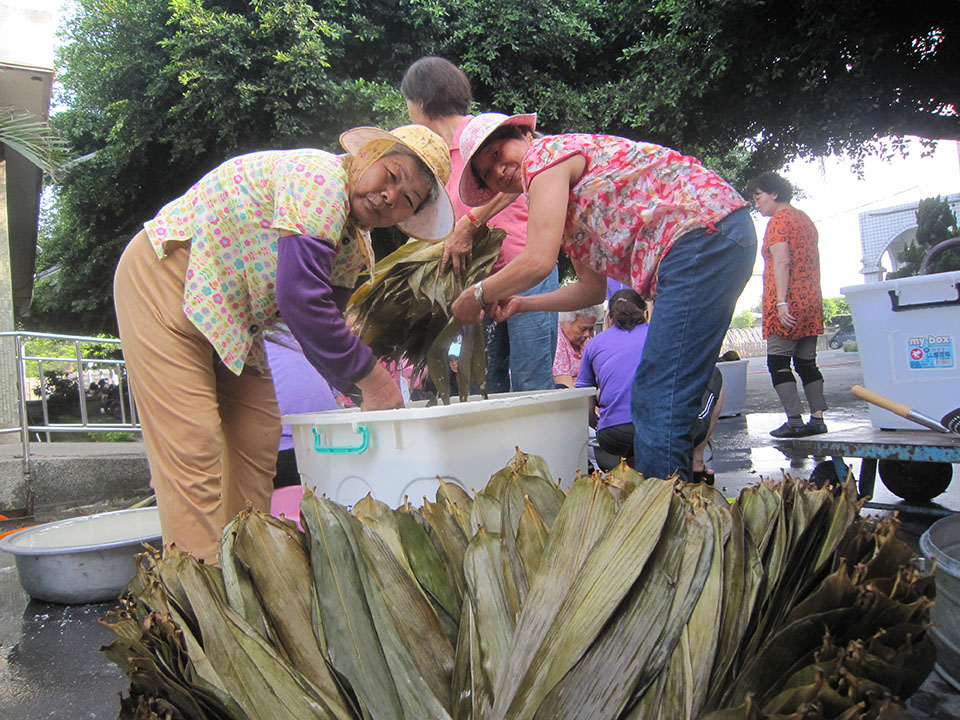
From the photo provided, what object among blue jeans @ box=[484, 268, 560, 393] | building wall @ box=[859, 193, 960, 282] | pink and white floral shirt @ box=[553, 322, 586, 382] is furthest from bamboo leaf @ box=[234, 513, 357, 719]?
building wall @ box=[859, 193, 960, 282]

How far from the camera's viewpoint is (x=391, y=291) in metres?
2.32

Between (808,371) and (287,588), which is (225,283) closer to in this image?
(287,588)

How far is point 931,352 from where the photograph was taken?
3.23 m

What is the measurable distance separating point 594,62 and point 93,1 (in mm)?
7100

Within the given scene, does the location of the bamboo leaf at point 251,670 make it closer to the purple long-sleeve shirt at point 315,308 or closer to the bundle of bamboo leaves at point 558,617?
the bundle of bamboo leaves at point 558,617

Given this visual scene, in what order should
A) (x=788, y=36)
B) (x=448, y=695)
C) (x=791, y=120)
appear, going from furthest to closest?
1. (x=791, y=120)
2. (x=788, y=36)
3. (x=448, y=695)

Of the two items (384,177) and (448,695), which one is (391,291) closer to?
(384,177)

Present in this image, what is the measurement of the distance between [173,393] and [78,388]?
617 centimetres

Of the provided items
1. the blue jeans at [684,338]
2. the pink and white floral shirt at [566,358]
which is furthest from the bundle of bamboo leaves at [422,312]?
the pink and white floral shirt at [566,358]

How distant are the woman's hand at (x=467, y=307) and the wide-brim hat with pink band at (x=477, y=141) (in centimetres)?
37

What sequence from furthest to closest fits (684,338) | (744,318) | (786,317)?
(744,318) < (786,317) < (684,338)

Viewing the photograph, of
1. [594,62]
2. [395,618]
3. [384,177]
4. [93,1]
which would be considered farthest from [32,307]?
[395,618]

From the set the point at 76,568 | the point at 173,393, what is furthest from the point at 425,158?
A: the point at 76,568

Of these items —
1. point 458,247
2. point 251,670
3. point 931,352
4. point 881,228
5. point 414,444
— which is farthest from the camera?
point 881,228
